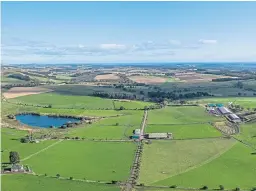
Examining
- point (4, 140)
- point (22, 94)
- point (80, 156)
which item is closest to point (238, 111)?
point (80, 156)

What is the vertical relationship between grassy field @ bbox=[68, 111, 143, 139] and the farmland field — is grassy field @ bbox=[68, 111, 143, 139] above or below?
below

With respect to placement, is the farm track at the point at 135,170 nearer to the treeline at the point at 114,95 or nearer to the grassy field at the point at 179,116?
the grassy field at the point at 179,116

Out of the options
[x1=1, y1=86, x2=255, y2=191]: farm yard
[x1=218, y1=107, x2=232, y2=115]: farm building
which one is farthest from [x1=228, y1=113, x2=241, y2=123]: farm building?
[x1=218, y1=107, x2=232, y2=115]: farm building

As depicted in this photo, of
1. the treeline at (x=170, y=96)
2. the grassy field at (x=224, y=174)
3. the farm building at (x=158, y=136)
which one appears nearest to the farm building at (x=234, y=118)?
the farm building at (x=158, y=136)

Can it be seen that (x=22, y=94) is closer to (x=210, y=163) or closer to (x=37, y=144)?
(x=37, y=144)

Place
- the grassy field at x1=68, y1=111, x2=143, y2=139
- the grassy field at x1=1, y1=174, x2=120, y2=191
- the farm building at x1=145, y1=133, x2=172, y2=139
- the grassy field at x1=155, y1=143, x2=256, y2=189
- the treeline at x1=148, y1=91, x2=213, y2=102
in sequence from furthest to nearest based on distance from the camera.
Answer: the treeline at x1=148, y1=91, x2=213, y2=102, the grassy field at x1=68, y1=111, x2=143, y2=139, the farm building at x1=145, y1=133, x2=172, y2=139, the grassy field at x1=155, y1=143, x2=256, y2=189, the grassy field at x1=1, y1=174, x2=120, y2=191

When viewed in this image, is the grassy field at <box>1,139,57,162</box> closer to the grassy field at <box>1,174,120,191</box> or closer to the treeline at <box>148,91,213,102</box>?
the grassy field at <box>1,174,120,191</box>
